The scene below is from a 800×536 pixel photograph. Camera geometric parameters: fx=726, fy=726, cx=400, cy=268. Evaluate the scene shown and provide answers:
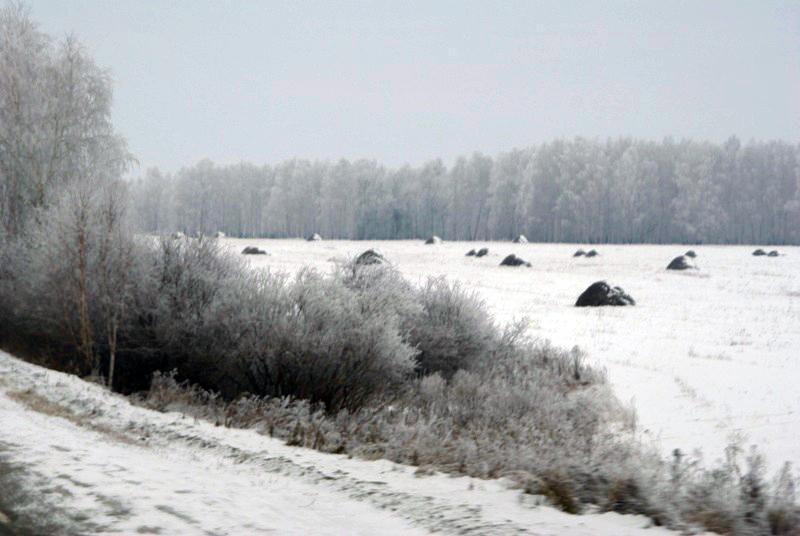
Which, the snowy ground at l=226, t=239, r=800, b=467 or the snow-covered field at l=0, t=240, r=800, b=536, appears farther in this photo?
the snowy ground at l=226, t=239, r=800, b=467

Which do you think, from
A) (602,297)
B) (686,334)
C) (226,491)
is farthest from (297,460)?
(602,297)

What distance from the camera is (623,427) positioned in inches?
454

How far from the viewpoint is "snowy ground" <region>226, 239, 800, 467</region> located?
11.8m

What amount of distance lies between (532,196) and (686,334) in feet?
246

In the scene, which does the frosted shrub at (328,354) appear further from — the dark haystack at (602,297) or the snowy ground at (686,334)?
the dark haystack at (602,297)

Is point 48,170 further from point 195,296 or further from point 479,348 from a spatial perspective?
point 479,348

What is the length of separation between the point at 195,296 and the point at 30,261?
503cm

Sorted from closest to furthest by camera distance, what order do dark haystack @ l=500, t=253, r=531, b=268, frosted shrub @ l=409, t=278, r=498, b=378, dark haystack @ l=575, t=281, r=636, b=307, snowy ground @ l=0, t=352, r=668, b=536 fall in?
1. snowy ground @ l=0, t=352, r=668, b=536
2. frosted shrub @ l=409, t=278, r=498, b=378
3. dark haystack @ l=575, t=281, r=636, b=307
4. dark haystack @ l=500, t=253, r=531, b=268

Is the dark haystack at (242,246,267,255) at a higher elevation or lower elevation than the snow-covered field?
higher

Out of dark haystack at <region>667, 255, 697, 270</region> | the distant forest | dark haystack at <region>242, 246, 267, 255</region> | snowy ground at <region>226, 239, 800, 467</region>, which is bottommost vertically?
snowy ground at <region>226, 239, 800, 467</region>

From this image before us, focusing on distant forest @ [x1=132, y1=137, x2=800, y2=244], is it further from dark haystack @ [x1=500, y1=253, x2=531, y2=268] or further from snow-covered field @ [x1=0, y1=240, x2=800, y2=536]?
snow-covered field @ [x1=0, y1=240, x2=800, y2=536]

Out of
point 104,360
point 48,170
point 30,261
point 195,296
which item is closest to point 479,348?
point 195,296

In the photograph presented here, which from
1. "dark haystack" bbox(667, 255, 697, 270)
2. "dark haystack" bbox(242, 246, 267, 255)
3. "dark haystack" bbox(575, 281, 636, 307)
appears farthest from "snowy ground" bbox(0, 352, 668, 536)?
"dark haystack" bbox(242, 246, 267, 255)

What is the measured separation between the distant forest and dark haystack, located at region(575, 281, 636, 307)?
5212 centimetres
